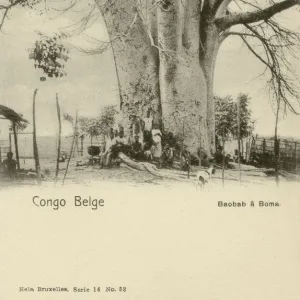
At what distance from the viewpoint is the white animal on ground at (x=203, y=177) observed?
2.24 meters

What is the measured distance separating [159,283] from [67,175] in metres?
0.55

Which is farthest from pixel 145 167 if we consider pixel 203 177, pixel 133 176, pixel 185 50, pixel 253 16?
pixel 253 16

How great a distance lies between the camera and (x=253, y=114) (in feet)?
7.48

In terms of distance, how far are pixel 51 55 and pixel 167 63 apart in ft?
1.50

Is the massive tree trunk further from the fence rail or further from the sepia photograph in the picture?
the fence rail

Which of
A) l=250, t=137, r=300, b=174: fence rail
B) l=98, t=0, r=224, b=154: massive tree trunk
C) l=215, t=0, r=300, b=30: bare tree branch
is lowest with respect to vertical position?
l=250, t=137, r=300, b=174: fence rail

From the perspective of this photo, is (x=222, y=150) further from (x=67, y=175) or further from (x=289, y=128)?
(x=67, y=175)

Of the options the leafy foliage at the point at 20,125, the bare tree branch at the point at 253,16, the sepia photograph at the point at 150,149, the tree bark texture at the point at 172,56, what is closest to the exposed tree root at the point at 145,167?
the sepia photograph at the point at 150,149

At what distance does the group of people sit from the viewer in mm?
2264

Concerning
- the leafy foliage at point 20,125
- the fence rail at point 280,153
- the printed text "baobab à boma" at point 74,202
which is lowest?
the printed text "baobab à boma" at point 74,202

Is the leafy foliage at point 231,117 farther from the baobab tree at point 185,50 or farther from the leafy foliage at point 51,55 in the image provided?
the leafy foliage at point 51,55

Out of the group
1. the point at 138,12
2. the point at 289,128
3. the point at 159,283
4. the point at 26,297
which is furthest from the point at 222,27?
the point at 26,297

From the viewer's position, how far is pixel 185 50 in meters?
2.30

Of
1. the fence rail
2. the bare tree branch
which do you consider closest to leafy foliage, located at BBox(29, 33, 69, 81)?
the bare tree branch
